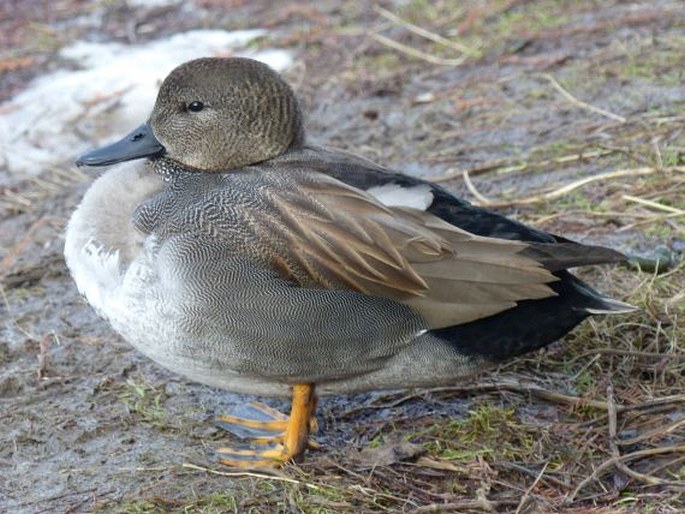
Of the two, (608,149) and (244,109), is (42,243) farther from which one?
(608,149)

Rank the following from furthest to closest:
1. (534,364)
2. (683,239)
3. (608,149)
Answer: (608,149) < (683,239) < (534,364)

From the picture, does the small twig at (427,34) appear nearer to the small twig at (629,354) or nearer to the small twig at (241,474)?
the small twig at (629,354)

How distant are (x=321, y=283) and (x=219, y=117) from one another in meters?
0.75

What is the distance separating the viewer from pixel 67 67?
25.5 feet

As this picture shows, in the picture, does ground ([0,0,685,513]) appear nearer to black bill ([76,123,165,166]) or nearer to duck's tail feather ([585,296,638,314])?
duck's tail feather ([585,296,638,314])

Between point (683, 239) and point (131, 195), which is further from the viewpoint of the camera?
point (683, 239)

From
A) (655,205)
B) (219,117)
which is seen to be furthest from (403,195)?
(655,205)

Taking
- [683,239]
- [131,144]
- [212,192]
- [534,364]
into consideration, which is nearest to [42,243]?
[131,144]

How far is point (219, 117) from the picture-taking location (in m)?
3.95

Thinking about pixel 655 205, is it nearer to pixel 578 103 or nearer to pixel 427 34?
pixel 578 103

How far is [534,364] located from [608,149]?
1.61 m

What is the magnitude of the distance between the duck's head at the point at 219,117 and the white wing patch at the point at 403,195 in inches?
16.4

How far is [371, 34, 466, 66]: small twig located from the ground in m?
0.02

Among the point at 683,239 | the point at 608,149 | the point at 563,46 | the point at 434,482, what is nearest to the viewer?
the point at 434,482
